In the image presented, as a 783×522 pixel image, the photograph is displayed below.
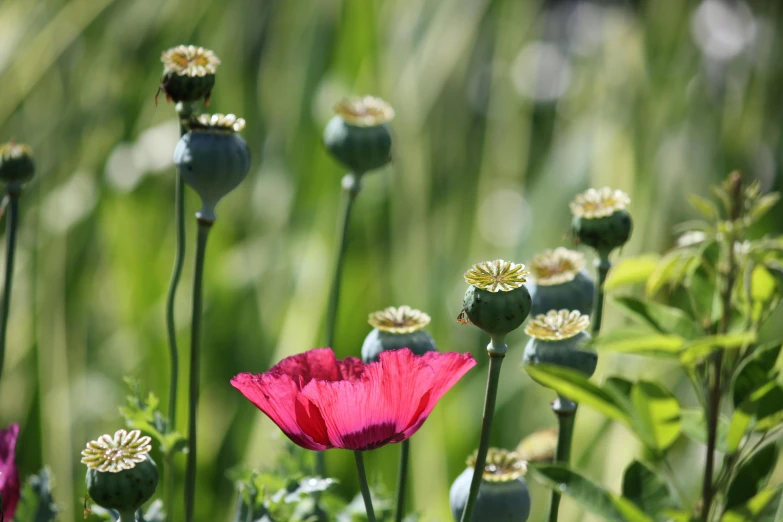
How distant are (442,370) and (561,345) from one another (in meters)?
0.04

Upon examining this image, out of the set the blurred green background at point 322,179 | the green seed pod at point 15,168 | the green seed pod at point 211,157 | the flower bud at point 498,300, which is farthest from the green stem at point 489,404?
the blurred green background at point 322,179

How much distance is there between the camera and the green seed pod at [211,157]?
32 cm

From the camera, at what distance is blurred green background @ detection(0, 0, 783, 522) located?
41.4 inches

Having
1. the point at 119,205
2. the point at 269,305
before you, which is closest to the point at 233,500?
the point at 269,305

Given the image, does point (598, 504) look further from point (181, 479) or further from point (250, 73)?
point (250, 73)

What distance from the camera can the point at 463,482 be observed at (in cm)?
33

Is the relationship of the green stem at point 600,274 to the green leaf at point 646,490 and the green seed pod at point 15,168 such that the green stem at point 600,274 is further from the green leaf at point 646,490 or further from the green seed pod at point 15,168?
the green seed pod at point 15,168

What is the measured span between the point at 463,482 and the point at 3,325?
0.19 m

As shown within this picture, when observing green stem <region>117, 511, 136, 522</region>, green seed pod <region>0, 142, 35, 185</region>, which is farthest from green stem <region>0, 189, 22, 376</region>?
green stem <region>117, 511, 136, 522</region>

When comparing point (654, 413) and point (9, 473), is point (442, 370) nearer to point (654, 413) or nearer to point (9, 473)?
point (654, 413)

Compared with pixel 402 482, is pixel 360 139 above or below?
above

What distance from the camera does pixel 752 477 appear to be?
0.26 meters

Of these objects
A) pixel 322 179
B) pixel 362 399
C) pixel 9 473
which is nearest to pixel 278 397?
pixel 362 399

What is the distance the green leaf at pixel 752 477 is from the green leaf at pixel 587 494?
0.03 meters
